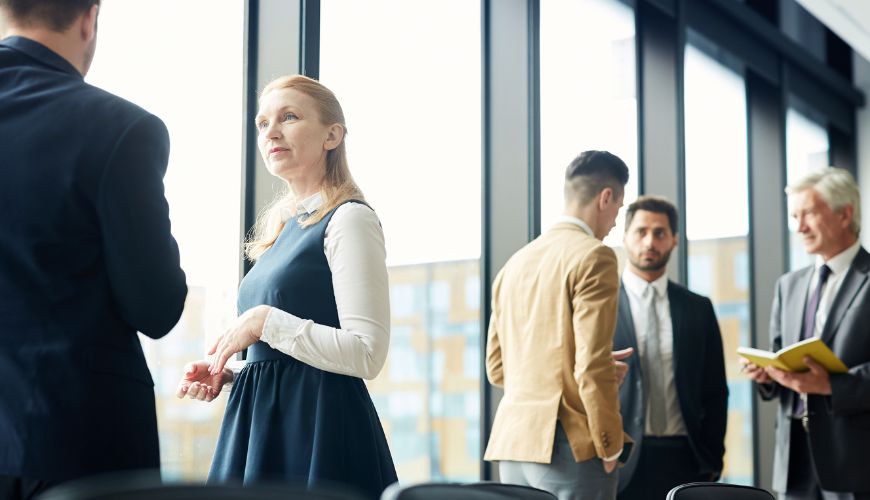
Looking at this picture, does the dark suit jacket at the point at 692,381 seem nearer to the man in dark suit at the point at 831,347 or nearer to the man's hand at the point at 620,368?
the man in dark suit at the point at 831,347

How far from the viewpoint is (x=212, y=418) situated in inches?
116

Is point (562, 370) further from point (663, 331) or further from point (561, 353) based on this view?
point (663, 331)

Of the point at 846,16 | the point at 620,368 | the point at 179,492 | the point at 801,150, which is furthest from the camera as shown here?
the point at 801,150

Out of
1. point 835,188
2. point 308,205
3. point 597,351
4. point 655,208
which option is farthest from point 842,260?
point 308,205

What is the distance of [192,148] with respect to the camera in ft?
9.65

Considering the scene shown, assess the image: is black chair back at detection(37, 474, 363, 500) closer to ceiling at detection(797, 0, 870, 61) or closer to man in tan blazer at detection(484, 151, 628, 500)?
man in tan blazer at detection(484, 151, 628, 500)

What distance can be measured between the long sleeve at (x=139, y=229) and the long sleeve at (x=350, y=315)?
440 mm

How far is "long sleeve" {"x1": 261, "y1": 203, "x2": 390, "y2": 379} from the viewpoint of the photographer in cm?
214

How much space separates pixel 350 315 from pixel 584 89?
309 cm

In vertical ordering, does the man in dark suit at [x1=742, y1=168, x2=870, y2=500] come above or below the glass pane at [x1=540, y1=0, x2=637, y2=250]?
below

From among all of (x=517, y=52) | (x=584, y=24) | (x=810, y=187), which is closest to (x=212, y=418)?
(x=517, y=52)

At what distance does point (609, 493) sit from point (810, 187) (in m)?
1.91

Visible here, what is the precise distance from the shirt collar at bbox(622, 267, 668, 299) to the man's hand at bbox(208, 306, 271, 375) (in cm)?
217

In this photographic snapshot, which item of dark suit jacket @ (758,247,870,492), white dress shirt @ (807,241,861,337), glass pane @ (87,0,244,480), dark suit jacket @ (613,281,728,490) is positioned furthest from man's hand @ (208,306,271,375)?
white dress shirt @ (807,241,861,337)
